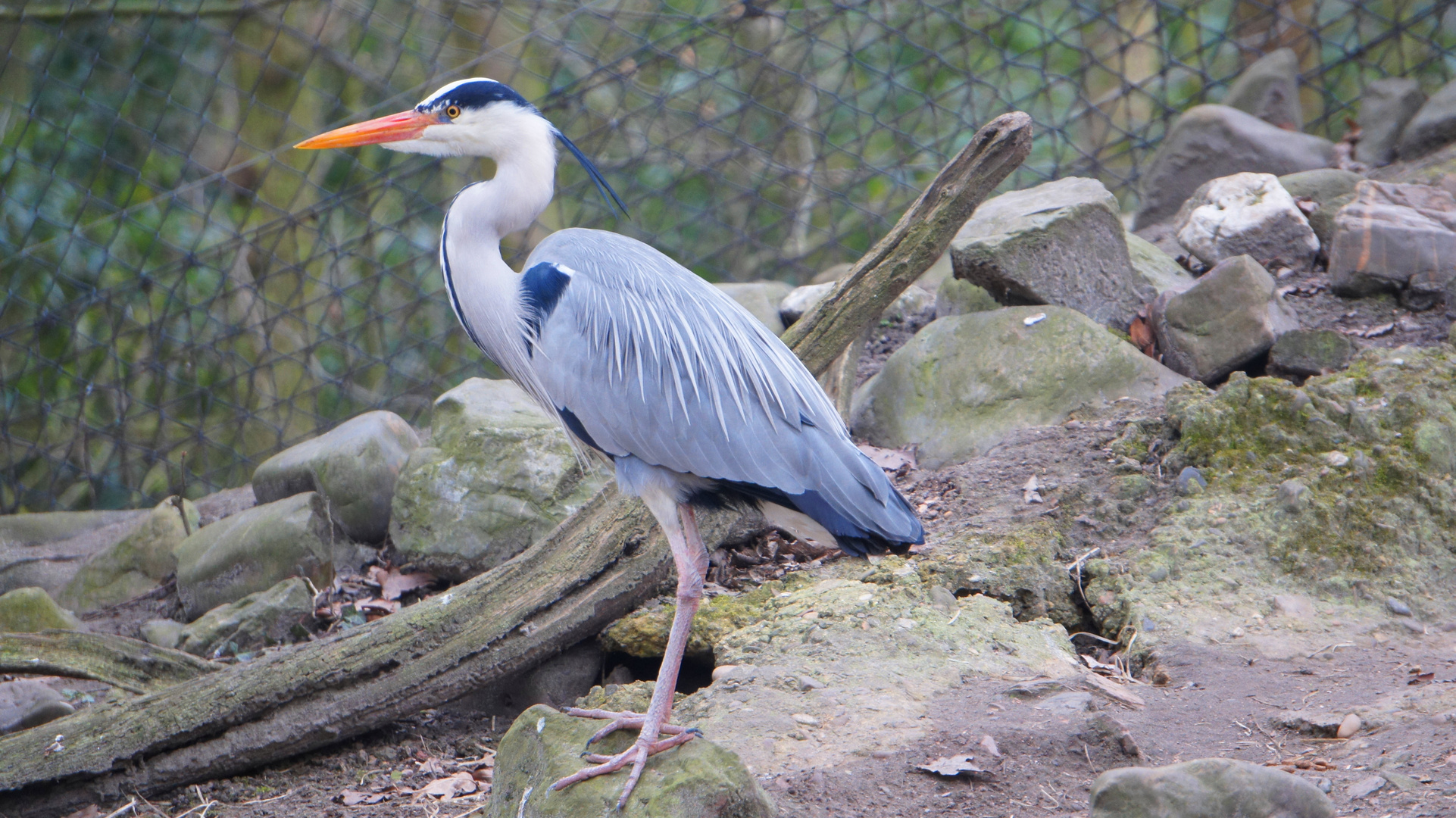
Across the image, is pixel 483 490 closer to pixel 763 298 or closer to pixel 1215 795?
pixel 763 298

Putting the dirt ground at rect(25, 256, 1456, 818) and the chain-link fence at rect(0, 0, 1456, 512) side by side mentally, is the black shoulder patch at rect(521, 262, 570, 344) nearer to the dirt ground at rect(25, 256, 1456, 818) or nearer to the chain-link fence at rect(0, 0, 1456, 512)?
the dirt ground at rect(25, 256, 1456, 818)

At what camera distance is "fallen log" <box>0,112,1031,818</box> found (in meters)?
3.53

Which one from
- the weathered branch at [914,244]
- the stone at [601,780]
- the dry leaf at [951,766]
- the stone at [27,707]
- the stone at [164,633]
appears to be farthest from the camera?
the stone at [164,633]

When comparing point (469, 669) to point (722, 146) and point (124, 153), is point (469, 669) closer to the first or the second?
point (722, 146)

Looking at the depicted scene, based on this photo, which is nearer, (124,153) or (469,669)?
(469,669)

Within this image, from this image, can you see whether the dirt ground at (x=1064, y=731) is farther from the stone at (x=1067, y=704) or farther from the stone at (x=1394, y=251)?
the stone at (x=1394, y=251)

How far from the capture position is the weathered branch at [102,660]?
3.80m

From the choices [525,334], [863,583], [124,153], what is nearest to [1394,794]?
[863,583]

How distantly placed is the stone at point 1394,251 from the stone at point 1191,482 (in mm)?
1616

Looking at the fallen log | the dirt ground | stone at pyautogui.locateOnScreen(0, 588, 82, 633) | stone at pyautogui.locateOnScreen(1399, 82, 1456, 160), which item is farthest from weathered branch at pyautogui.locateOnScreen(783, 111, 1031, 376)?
stone at pyautogui.locateOnScreen(1399, 82, 1456, 160)

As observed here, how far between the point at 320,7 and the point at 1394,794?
873cm

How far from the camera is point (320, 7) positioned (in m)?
8.96

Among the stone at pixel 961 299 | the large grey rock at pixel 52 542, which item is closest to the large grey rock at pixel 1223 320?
the stone at pixel 961 299

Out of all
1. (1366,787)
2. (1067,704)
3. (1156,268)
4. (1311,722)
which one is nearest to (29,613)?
(1067,704)
